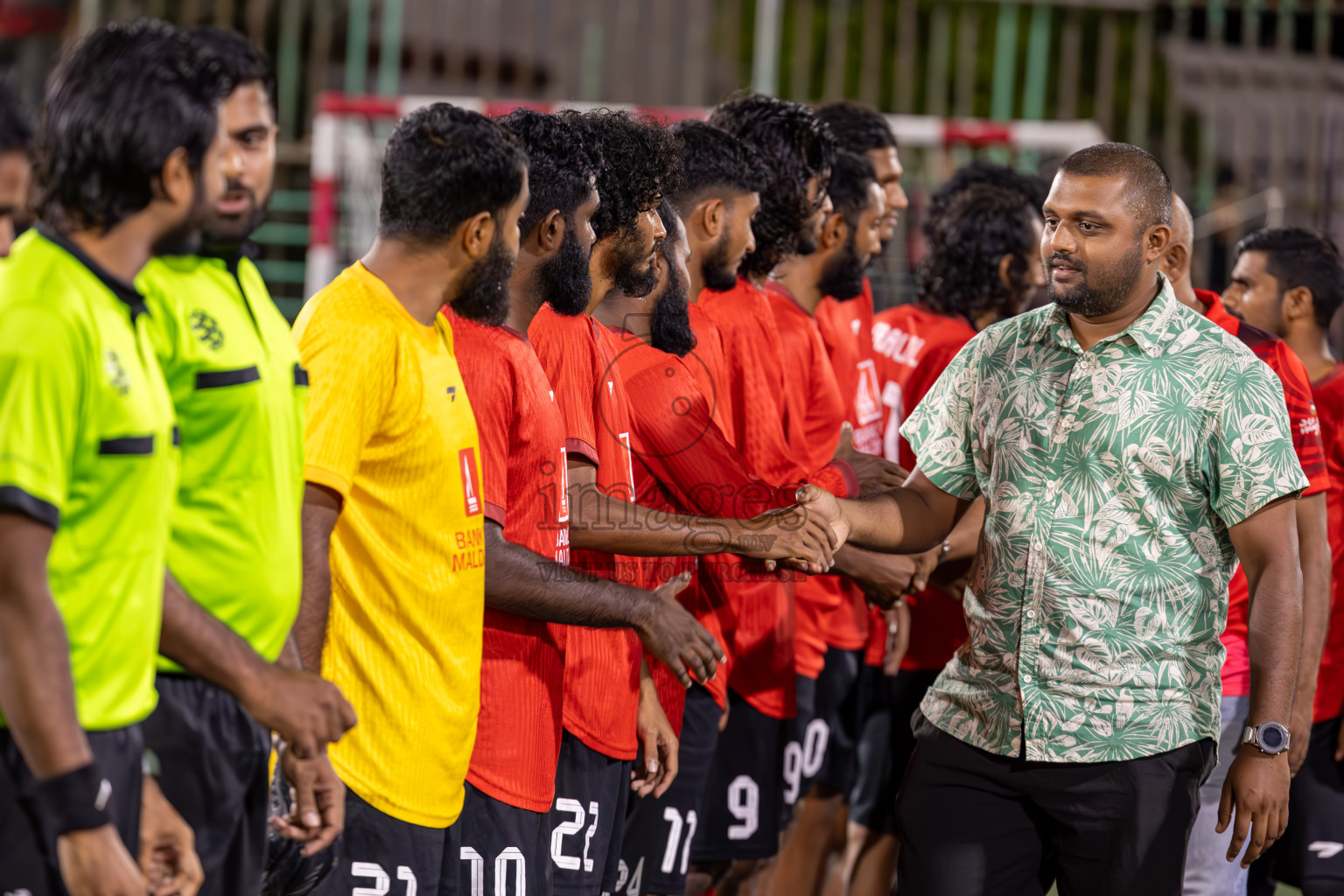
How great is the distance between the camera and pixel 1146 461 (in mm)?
2889

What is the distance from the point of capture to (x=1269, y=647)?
2912mm

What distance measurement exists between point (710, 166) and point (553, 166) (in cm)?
96

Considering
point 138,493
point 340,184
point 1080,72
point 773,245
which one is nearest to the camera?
point 138,493

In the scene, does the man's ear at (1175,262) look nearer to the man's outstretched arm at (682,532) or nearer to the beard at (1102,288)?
the beard at (1102,288)

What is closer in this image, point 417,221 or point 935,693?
point 417,221

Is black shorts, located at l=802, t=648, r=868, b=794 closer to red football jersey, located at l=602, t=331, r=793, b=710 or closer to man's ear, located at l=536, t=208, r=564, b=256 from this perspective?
red football jersey, located at l=602, t=331, r=793, b=710

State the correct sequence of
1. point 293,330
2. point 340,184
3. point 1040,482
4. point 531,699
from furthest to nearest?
point 340,184 → point 1040,482 → point 531,699 → point 293,330

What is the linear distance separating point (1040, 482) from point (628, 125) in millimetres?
1272

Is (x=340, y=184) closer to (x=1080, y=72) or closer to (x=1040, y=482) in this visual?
(x=1040, y=482)

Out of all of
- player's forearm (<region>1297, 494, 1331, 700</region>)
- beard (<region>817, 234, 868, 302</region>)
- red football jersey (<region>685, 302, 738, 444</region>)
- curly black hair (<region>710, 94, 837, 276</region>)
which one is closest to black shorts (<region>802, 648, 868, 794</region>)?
red football jersey (<region>685, 302, 738, 444</region>)

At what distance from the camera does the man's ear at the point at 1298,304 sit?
4457 millimetres

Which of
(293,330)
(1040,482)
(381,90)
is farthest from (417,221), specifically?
(381,90)

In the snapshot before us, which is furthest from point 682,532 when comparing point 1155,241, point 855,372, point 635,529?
→ point 855,372

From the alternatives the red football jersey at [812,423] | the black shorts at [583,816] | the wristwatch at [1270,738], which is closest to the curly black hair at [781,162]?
the red football jersey at [812,423]
